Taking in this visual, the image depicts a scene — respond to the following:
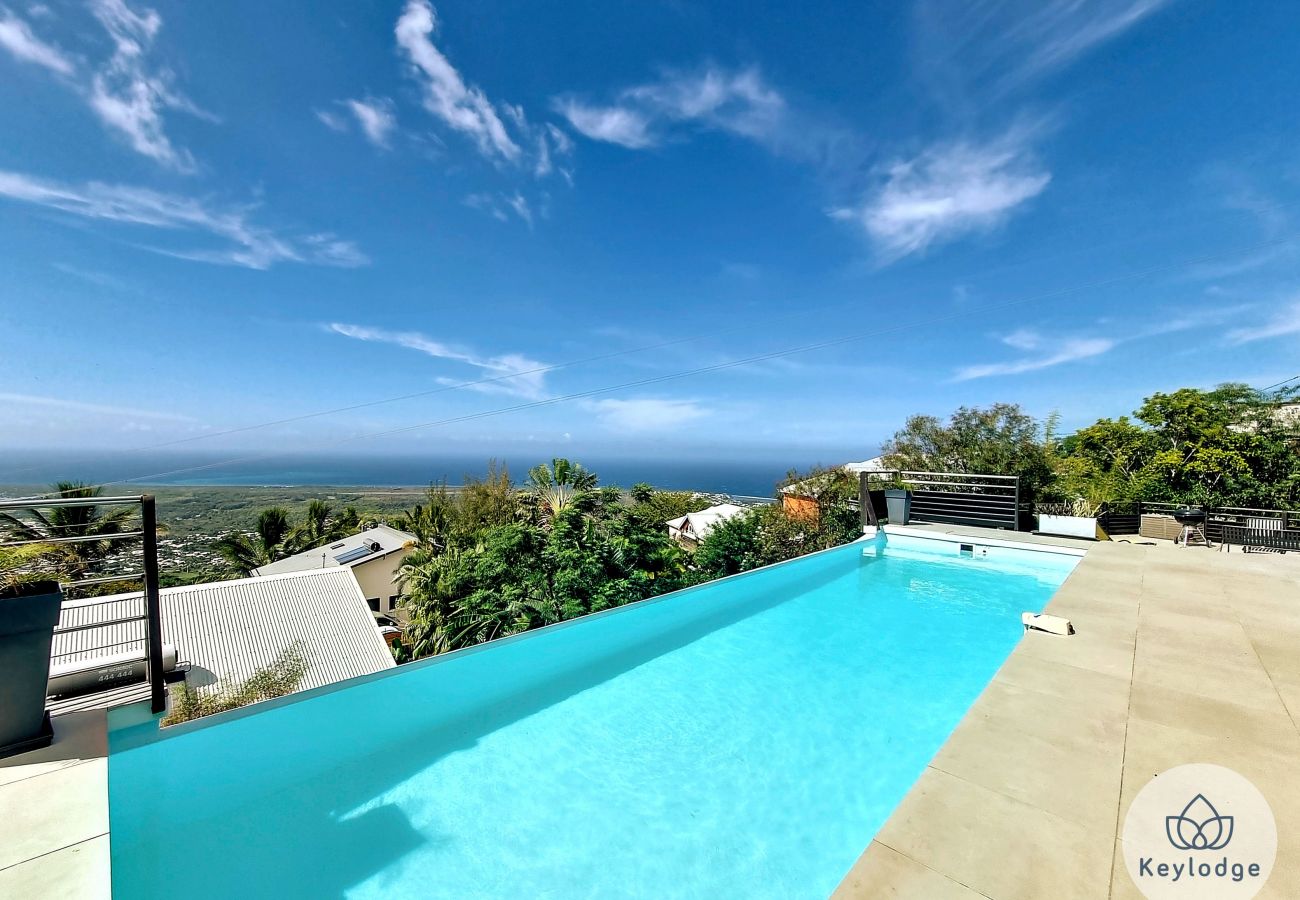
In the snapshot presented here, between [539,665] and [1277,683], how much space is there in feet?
15.3

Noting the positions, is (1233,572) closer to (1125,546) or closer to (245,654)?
(1125,546)

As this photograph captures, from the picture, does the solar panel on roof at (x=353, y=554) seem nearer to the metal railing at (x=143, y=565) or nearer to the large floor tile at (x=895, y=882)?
the metal railing at (x=143, y=565)

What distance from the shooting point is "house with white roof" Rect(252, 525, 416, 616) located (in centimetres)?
1884

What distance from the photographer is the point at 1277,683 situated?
8.54 feet

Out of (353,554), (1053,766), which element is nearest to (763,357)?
(1053,766)

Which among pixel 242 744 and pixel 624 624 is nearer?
pixel 242 744

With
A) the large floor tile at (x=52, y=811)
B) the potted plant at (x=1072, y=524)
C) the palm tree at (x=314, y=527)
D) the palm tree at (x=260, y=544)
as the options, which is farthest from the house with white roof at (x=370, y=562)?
the potted plant at (x=1072, y=524)

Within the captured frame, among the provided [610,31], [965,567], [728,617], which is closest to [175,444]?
[610,31]

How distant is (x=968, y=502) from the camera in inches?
356

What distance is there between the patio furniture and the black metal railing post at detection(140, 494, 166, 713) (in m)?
11.2

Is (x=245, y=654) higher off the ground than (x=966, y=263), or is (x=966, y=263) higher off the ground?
(x=966, y=263)

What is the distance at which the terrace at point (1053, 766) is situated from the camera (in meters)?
1.37

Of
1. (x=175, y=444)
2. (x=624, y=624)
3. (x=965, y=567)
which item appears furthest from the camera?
(x=175, y=444)

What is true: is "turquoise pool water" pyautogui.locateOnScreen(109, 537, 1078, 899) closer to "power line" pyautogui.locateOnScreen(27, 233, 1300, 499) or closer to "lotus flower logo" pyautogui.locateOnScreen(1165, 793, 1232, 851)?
"lotus flower logo" pyautogui.locateOnScreen(1165, 793, 1232, 851)
